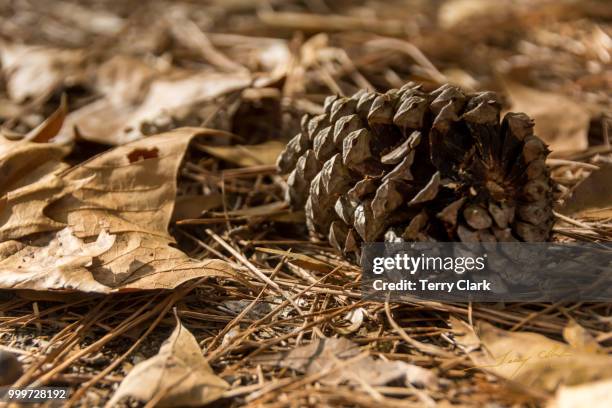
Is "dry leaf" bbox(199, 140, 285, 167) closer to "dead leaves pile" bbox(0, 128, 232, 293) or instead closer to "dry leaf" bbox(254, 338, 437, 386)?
"dead leaves pile" bbox(0, 128, 232, 293)

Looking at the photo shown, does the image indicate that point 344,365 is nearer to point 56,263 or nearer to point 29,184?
point 56,263

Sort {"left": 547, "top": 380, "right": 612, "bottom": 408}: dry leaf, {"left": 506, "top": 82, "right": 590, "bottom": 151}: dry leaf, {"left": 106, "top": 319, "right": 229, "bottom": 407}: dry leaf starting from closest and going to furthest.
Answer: {"left": 547, "top": 380, "right": 612, "bottom": 408}: dry leaf < {"left": 106, "top": 319, "right": 229, "bottom": 407}: dry leaf < {"left": 506, "top": 82, "right": 590, "bottom": 151}: dry leaf

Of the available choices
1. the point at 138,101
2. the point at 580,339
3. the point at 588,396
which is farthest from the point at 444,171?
the point at 138,101

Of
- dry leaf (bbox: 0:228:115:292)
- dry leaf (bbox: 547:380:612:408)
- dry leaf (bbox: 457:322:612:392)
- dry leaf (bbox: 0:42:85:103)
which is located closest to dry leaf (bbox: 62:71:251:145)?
dry leaf (bbox: 0:42:85:103)

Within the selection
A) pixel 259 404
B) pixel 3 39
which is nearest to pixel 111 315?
pixel 259 404

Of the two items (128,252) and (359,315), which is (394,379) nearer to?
(359,315)
